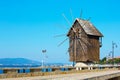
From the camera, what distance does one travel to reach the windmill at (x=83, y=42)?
6900 centimetres

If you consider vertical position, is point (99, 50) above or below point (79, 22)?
below

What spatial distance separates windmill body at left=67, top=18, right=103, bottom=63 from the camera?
69000 millimetres

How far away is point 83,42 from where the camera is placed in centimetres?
6950

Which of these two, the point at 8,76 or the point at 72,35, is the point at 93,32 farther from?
the point at 8,76

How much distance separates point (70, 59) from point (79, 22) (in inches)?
321

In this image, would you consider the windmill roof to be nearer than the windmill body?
No

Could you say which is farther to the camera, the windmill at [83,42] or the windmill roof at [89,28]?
the windmill roof at [89,28]

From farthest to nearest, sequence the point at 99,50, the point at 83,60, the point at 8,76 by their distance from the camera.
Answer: the point at 99,50 → the point at 83,60 → the point at 8,76

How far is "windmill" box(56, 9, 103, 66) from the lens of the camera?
6900 cm

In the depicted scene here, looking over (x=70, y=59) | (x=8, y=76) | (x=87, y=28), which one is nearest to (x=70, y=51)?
(x=70, y=59)

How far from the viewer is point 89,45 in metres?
69.4

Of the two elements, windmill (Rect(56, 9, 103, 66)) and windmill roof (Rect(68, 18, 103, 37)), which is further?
windmill roof (Rect(68, 18, 103, 37))

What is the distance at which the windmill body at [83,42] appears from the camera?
6900 centimetres

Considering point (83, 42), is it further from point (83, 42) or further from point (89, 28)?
point (89, 28)
